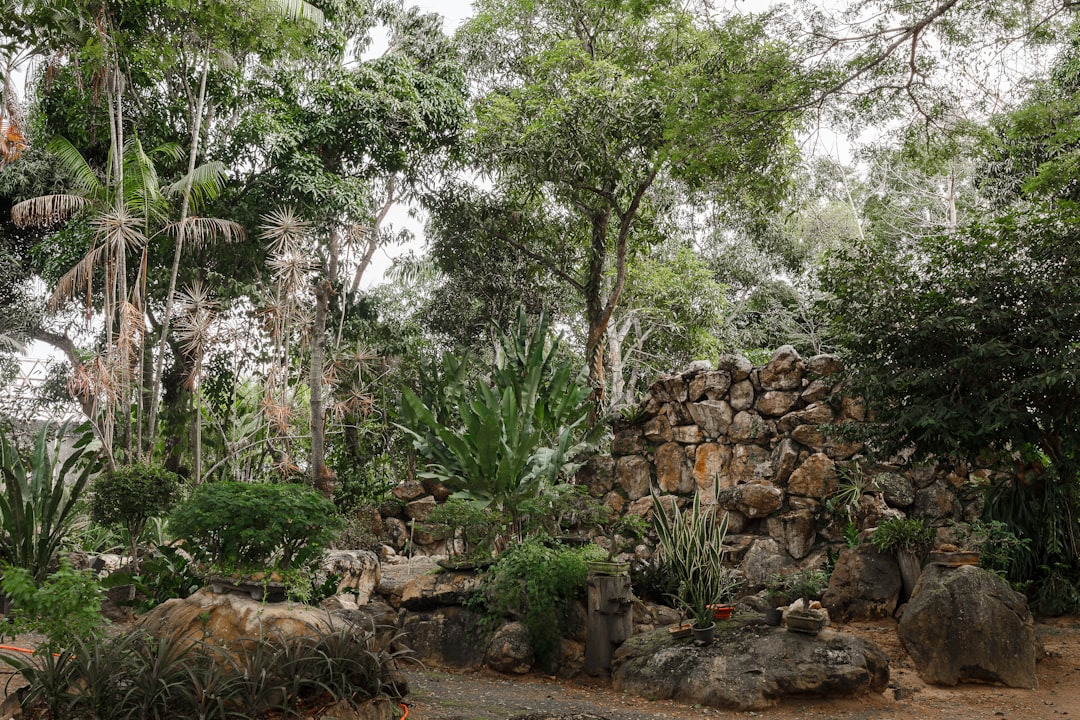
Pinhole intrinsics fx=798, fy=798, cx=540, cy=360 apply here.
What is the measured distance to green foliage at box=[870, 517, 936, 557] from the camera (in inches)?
234

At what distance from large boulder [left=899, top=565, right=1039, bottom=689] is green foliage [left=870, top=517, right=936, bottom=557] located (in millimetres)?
976

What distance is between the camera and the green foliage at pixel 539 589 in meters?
5.21

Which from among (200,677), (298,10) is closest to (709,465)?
(200,677)

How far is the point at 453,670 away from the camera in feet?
17.9

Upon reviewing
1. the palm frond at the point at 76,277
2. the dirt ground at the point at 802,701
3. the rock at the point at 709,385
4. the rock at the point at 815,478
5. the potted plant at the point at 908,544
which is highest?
the palm frond at the point at 76,277

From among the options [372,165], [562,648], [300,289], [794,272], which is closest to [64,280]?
[300,289]

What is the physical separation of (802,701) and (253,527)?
10.4 ft

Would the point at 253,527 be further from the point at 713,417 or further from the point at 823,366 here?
the point at 823,366

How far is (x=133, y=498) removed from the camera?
257 inches

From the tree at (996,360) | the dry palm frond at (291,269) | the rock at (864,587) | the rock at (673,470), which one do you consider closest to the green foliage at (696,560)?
the rock at (864,587)

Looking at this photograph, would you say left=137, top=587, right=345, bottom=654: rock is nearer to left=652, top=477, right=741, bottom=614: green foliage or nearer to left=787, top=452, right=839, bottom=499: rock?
left=652, top=477, right=741, bottom=614: green foliage

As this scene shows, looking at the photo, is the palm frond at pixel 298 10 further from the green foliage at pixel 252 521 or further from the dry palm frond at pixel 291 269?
the green foliage at pixel 252 521

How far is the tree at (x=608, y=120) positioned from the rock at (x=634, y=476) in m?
1.26

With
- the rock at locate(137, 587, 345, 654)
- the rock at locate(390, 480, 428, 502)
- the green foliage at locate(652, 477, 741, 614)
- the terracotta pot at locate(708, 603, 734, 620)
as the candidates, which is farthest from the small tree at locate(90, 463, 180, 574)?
the terracotta pot at locate(708, 603, 734, 620)
